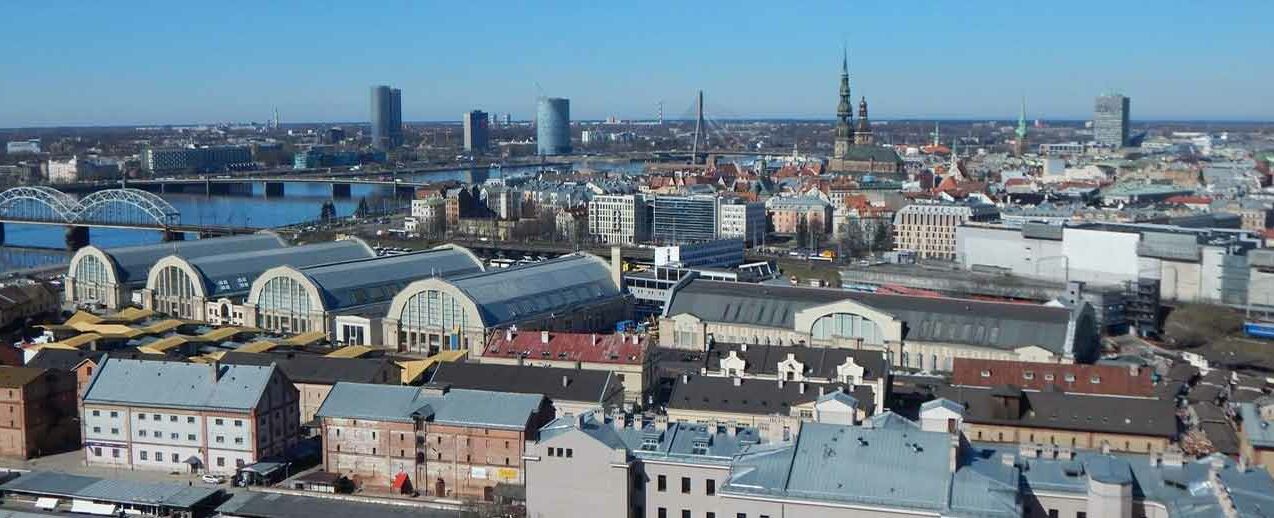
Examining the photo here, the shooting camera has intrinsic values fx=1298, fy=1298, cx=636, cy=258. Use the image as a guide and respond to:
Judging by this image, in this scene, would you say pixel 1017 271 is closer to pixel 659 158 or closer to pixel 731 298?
pixel 731 298

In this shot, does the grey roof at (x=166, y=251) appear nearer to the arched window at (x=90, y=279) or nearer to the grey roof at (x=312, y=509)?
the arched window at (x=90, y=279)

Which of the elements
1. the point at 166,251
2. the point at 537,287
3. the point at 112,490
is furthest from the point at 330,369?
the point at 166,251

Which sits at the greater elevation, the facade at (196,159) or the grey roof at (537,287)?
the facade at (196,159)

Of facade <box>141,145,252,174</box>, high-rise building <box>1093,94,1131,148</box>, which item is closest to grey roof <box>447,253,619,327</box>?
facade <box>141,145,252,174</box>

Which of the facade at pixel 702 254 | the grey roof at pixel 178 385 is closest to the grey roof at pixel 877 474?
the grey roof at pixel 178 385

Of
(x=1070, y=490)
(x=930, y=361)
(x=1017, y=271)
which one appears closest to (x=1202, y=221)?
(x=1017, y=271)

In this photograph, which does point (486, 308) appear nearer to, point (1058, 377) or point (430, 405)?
point (430, 405)
